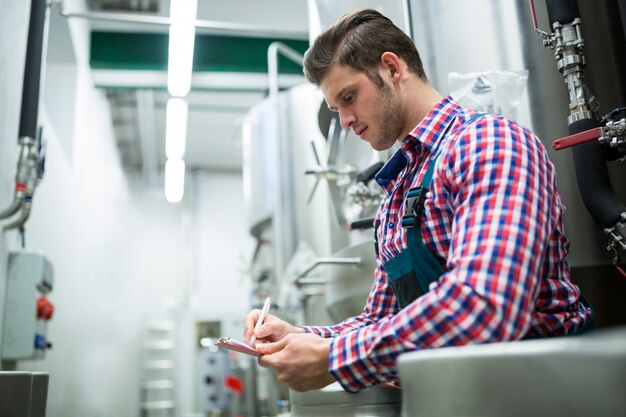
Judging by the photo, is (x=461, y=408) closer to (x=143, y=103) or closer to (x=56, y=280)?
(x=56, y=280)

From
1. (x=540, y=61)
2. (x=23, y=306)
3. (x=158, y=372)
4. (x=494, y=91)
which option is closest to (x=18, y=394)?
(x=494, y=91)

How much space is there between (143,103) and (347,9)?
5.07 metres

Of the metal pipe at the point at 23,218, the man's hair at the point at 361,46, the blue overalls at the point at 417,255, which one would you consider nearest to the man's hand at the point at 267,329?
the blue overalls at the point at 417,255

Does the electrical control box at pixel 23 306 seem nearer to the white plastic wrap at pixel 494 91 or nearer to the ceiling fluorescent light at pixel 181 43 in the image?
the ceiling fluorescent light at pixel 181 43

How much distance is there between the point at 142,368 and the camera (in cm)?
798

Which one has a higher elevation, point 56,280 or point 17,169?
point 17,169

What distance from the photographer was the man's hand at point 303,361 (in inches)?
35.0

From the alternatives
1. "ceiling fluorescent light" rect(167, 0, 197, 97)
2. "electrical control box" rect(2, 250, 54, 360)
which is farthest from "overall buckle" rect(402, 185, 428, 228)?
"ceiling fluorescent light" rect(167, 0, 197, 97)

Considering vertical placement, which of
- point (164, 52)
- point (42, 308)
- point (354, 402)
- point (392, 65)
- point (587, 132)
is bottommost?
point (354, 402)

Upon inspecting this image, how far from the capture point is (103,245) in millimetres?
5836

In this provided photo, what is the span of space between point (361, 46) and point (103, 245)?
5128mm

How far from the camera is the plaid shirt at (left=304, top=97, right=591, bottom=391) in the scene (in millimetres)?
764

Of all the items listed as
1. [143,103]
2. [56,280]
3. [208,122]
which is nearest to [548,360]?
[56,280]

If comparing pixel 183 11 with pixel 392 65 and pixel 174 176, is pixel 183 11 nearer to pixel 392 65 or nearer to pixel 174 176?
pixel 392 65
